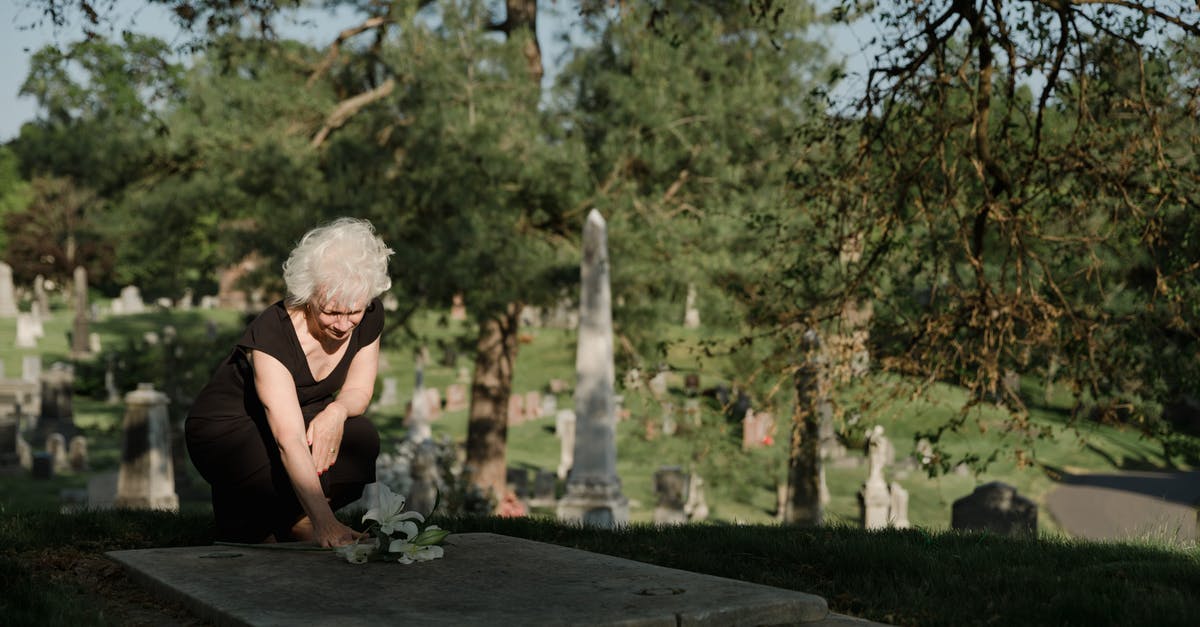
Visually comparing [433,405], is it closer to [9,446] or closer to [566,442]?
[566,442]

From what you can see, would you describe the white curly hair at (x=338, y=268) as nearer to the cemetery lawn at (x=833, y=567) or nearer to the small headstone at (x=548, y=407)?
the cemetery lawn at (x=833, y=567)

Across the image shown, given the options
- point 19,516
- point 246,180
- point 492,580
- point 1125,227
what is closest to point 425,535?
point 492,580

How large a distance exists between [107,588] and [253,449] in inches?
31.3

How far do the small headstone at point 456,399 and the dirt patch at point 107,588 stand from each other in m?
26.0

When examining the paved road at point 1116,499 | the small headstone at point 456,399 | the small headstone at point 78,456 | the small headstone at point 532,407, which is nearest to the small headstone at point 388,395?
the small headstone at point 456,399

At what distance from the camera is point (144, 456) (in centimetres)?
1480

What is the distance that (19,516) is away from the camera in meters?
5.66

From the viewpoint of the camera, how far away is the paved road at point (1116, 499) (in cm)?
1662

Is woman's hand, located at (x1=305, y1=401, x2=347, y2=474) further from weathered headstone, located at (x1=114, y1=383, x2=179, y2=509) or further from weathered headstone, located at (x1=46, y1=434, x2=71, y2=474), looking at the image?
weathered headstone, located at (x1=46, y1=434, x2=71, y2=474)

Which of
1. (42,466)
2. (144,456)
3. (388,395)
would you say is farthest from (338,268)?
(388,395)

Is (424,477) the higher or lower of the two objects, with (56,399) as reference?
lower

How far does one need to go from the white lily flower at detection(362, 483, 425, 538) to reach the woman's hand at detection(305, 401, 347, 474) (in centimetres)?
44

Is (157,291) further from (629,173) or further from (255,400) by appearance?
(255,400)

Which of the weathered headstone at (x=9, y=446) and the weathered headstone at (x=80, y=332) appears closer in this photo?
the weathered headstone at (x=9, y=446)
